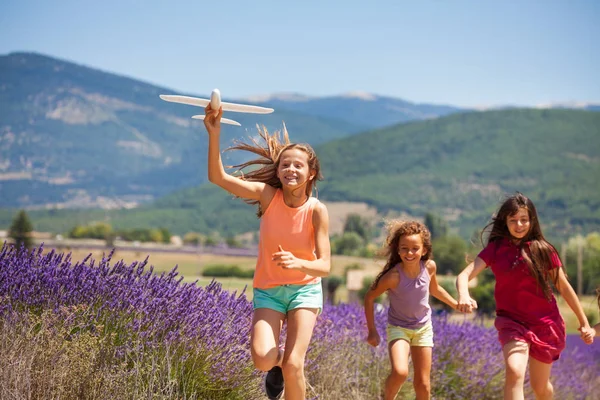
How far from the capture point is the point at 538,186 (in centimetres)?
18338

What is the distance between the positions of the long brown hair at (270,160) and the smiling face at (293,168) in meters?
0.05

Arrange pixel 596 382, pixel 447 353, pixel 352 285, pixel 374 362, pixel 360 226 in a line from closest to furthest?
pixel 374 362
pixel 447 353
pixel 596 382
pixel 352 285
pixel 360 226

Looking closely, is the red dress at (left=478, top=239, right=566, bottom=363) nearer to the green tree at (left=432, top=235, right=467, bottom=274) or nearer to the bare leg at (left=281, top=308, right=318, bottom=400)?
the bare leg at (left=281, top=308, right=318, bottom=400)

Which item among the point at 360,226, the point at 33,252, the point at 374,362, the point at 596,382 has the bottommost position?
the point at 360,226

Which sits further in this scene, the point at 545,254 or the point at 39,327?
the point at 545,254

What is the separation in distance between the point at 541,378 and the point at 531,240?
0.91m

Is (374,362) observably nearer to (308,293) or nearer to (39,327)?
(308,293)

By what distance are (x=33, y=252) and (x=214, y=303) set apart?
1.13m

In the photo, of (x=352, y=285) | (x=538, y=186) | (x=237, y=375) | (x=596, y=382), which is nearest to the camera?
(x=237, y=375)

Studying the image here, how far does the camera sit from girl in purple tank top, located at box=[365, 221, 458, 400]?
5.19m

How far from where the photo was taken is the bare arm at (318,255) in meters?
3.98

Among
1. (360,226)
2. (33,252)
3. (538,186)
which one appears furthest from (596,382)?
(538,186)

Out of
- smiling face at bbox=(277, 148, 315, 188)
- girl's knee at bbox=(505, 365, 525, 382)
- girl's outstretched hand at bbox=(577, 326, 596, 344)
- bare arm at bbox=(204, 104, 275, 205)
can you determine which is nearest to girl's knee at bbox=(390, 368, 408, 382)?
girl's knee at bbox=(505, 365, 525, 382)

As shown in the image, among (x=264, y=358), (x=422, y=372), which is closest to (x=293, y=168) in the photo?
(x=264, y=358)
